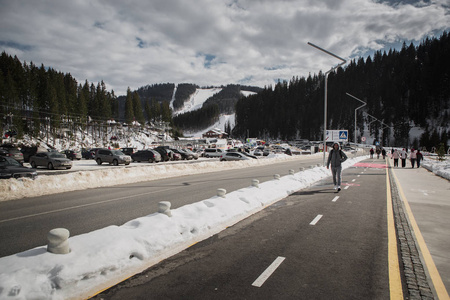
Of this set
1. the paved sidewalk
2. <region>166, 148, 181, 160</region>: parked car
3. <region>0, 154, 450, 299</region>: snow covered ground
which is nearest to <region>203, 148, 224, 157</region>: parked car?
<region>166, 148, 181, 160</region>: parked car

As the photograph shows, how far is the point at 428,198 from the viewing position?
10.4 m

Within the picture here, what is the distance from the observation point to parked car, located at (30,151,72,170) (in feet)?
78.5

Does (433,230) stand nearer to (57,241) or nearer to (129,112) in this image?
(57,241)

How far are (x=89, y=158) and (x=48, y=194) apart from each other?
3536 cm

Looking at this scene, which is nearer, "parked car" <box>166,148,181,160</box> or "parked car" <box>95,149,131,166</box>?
"parked car" <box>95,149,131,166</box>

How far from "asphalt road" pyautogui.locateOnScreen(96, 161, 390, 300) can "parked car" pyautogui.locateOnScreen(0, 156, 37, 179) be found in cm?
1134

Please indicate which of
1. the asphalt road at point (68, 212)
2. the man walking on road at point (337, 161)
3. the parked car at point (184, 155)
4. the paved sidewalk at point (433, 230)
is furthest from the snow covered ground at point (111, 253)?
the parked car at point (184, 155)

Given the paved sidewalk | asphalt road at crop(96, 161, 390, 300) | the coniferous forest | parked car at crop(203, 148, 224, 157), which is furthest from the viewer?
the coniferous forest

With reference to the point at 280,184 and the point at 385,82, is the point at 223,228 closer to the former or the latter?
the point at 280,184

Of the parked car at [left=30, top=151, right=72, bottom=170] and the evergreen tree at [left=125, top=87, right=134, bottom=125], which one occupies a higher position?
the evergreen tree at [left=125, top=87, right=134, bottom=125]

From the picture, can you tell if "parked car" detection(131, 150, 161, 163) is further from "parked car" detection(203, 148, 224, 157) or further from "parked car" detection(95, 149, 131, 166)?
"parked car" detection(203, 148, 224, 157)

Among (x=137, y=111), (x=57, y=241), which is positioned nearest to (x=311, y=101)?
(x=137, y=111)

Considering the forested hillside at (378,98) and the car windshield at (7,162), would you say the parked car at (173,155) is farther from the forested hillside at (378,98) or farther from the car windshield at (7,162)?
the forested hillside at (378,98)

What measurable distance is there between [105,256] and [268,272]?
8.37ft
